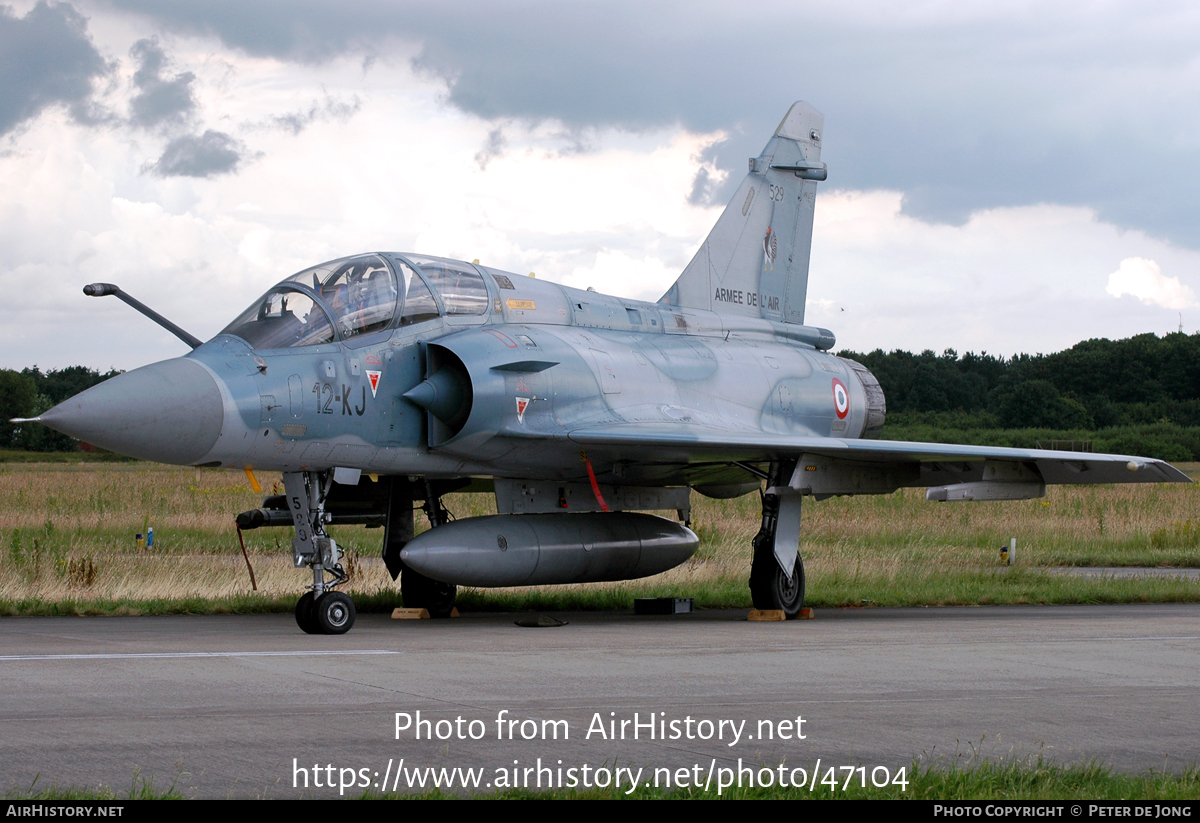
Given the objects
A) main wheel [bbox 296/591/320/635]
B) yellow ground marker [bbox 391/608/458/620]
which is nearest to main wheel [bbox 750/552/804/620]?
yellow ground marker [bbox 391/608/458/620]

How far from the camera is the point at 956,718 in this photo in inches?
252

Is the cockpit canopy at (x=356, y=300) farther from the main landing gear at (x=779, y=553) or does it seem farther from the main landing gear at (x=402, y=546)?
the main landing gear at (x=779, y=553)

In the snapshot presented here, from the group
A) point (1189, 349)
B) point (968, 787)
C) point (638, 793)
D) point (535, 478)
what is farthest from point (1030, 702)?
point (1189, 349)

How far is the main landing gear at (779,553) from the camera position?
1300cm

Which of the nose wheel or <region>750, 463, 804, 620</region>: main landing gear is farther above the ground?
<region>750, 463, 804, 620</region>: main landing gear

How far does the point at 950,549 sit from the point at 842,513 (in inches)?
292

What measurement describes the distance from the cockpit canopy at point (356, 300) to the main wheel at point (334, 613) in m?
2.18

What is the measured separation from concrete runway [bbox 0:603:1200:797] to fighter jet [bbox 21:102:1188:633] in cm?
138

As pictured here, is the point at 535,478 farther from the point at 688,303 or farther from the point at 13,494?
the point at 13,494

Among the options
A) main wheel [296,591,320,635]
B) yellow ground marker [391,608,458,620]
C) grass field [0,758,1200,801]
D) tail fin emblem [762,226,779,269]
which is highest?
tail fin emblem [762,226,779,269]

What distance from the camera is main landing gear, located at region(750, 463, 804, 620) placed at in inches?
512

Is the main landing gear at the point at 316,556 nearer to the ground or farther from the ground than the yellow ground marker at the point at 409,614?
farther from the ground

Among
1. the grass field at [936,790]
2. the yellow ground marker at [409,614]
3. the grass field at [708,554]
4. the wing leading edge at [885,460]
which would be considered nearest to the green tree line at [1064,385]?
the grass field at [708,554]

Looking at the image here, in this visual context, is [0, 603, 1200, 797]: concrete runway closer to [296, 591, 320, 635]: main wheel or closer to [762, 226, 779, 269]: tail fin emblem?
[296, 591, 320, 635]: main wheel
